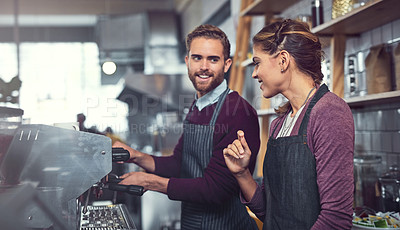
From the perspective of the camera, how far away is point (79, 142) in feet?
3.83

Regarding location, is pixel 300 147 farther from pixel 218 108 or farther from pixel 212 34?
pixel 212 34

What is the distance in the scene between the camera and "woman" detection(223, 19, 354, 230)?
106cm

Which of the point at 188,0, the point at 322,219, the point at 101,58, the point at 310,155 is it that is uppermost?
the point at 188,0

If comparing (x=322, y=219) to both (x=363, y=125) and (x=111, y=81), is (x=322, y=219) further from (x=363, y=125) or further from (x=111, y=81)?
(x=111, y=81)

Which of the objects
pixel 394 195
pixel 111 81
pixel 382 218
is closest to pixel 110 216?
pixel 382 218

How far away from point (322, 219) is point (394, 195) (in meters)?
0.81

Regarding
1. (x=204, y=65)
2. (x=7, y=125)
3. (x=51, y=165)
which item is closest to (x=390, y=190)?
(x=204, y=65)

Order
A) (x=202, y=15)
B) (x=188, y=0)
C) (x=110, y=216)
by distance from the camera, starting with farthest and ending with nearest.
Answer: (x=188, y=0), (x=202, y=15), (x=110, y=216)

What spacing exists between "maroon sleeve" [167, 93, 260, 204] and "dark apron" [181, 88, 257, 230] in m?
0.07

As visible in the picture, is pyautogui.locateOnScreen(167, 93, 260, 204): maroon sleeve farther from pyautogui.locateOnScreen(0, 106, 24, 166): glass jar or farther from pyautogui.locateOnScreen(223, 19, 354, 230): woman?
pyautogui.locateOnScreen(0, 106, 24, 166): glass jar

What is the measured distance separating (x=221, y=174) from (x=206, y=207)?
0.67ft

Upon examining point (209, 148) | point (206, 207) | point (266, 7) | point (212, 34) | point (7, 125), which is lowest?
point (206, 207)

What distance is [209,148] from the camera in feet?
5.50

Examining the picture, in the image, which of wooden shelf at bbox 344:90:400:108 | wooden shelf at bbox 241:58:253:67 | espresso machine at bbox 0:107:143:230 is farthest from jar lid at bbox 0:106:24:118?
wooden shelf at bbox 241:58:253:67
